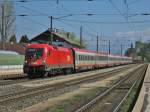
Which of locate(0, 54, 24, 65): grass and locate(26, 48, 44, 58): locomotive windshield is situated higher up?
locate(26, 48, 44, 58): locomotive windshield

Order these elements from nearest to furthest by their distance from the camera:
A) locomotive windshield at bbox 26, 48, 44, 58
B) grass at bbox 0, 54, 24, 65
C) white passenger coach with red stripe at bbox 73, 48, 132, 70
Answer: locomotive windshield at bbox 26, 48, 44, 58 → grass at bbox 0, 54, 24, 65 → white passenger coach with red stripe at bbox 73, 48, 132, 70

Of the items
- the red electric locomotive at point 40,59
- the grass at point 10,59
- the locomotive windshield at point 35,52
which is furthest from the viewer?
the grass at point 10,59

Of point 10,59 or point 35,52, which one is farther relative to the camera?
point 10,59

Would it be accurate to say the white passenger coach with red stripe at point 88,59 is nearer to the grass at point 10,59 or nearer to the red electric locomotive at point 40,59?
the grass at point 10,59

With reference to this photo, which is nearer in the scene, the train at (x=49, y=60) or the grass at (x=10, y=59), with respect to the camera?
the train at (x=49, y=60)

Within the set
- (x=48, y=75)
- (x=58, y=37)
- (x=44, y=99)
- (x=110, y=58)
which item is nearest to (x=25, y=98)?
(x=44, y=99)

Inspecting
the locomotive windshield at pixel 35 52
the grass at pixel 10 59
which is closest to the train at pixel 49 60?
the locomotive windshield at pixel 35 52

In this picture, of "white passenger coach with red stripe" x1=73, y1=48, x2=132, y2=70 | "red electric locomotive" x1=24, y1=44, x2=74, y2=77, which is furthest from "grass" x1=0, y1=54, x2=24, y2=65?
"red electric locomotive" x1=24, y1=44, x2=74, y2=77

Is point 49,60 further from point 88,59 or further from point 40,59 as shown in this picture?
point 88,59

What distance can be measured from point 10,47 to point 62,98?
63781 millimetres

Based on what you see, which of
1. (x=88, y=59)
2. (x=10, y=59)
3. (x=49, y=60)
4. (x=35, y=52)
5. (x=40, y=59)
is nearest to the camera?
(x=40, y=59)

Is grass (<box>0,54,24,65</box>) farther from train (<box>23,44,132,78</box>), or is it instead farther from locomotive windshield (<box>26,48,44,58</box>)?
locomotive windshield (<box>26,48,44,58</box>)

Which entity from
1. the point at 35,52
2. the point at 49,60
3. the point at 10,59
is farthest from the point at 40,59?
the point at 10,59

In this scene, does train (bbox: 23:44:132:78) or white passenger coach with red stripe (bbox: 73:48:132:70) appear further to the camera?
white passenger coach with red stripe (bbox: 73:48:132:70)
